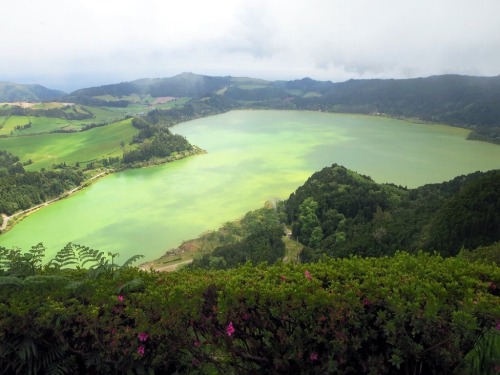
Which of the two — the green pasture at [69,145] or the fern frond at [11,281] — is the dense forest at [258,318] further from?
the green pasture at [69,145]

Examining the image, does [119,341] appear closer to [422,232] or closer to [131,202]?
[422,232]

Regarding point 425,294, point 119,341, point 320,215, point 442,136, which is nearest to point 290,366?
point 425,294

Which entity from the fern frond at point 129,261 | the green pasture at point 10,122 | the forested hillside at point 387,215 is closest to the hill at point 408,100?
the green pasture at point 10,122

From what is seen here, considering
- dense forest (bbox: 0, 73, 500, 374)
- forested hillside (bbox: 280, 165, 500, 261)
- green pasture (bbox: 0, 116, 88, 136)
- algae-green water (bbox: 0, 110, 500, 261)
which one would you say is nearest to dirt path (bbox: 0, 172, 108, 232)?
algae-green water (bbox: 0, 110, 500, 261)

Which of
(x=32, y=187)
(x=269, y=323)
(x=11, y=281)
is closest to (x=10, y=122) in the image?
(x=32, y=187)

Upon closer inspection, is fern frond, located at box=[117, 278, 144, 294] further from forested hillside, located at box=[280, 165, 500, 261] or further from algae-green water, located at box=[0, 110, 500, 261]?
algae-green water, located at box=[0, 110, 500, 261]
